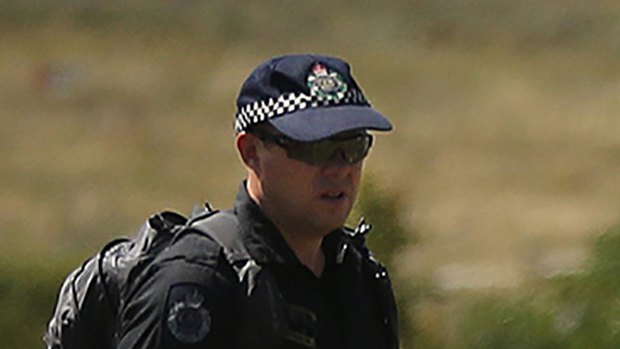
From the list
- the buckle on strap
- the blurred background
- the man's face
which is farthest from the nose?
the blurred background

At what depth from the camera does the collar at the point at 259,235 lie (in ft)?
9.00

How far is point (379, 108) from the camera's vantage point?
25.4 m

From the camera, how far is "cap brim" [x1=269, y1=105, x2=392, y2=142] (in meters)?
2.72

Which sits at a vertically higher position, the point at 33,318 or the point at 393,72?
the point at 393,72

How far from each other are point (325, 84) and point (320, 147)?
0.10 m

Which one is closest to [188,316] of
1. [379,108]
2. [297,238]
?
[297,238]

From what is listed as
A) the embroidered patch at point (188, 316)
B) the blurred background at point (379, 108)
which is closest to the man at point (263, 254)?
the embroidered patch at point (188, 316)

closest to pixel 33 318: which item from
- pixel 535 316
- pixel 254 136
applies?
pixel 535 316

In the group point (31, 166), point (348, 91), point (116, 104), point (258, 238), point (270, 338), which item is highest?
point (116, 104)

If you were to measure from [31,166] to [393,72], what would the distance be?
679cm

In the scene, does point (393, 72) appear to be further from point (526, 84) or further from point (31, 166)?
point (31, 166)

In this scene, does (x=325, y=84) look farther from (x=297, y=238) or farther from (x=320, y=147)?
(x=297, y=238)

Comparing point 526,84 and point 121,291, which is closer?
point 121,291

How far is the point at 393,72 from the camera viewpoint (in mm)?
27078
